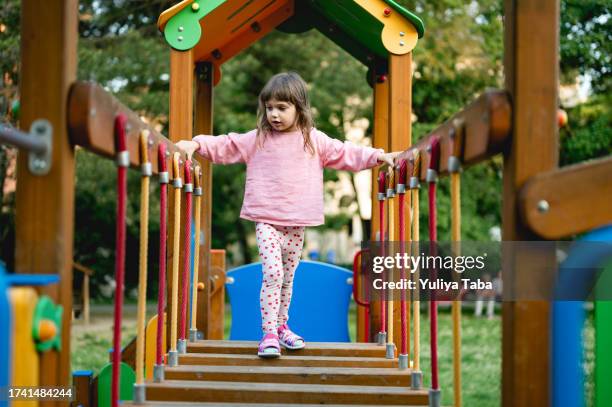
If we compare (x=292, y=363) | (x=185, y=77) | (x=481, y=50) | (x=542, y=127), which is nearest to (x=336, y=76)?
(x=481, y=50)

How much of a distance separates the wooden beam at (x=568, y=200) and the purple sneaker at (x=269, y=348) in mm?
1419

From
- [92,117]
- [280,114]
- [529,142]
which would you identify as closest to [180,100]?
[280,114]

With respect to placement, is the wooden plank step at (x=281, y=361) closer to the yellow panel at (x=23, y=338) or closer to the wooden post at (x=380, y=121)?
the yellow panel at (x=23, y=338)

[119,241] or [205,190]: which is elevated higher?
[205,190]

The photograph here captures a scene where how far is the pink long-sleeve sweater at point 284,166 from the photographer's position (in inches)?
122

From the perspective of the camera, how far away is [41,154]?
1694mm

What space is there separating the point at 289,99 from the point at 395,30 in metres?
0.92

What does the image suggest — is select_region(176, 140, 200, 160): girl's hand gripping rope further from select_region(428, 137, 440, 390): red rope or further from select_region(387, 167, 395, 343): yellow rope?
select_region(428, 137, 440, 390): red rope

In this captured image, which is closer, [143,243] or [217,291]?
[143,243]

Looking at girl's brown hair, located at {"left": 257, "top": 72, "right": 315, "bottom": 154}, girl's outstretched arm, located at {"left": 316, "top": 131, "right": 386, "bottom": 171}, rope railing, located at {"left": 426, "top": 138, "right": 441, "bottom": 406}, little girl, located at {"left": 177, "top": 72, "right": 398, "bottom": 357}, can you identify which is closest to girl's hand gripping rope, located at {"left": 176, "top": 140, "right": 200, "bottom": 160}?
little girl, located at {"left": 177, "top": 72, "right": 398, "bottom": 357}

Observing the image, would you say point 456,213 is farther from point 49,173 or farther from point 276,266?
point 276,266

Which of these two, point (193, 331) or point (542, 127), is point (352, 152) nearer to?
point (193, 331)

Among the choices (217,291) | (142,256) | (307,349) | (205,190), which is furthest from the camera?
(217,291)

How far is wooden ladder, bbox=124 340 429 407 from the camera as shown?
7.75ft
